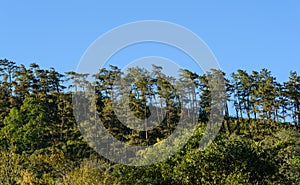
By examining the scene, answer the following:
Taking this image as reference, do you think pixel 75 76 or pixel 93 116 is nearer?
pixel 93 116

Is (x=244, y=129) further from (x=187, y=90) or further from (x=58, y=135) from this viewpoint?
(x=58, y=135)

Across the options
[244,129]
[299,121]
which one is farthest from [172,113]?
[299,121]

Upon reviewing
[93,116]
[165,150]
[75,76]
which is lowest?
[165,150]

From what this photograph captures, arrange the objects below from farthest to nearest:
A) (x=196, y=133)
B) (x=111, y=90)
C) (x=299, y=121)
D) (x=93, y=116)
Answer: (x=299, y=121), (x=111, y=90), (x=93, y=116), (x=196, y=133)

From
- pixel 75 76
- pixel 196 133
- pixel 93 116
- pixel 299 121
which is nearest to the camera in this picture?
pixel 196 133

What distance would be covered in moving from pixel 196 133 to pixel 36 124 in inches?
1246

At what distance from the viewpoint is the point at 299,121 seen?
192 ft

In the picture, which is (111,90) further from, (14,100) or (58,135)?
(14,100)

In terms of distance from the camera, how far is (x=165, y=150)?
78.7 feet

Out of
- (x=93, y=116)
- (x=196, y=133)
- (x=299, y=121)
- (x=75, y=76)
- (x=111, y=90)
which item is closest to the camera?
(x=196, y=133)

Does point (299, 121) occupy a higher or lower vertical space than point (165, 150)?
higher

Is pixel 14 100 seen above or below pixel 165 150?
above

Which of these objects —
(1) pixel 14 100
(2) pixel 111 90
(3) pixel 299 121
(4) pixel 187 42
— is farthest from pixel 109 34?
(3) pixel 299 121

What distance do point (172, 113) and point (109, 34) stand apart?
81.0 ft
